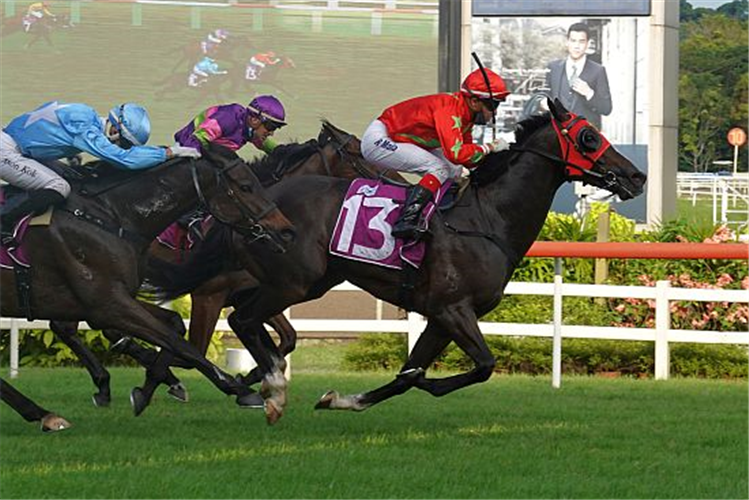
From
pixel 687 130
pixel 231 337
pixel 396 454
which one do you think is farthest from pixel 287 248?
pixel 687 130

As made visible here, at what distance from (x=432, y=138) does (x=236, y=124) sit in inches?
52.6

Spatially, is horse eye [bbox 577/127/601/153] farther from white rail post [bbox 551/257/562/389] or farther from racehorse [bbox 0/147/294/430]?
white rail post [bbox 551/257/562/389]

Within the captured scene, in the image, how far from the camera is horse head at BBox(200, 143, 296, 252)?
7.91 m

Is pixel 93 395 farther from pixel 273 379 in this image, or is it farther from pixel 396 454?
pixel 396 454

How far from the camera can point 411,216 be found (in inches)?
320

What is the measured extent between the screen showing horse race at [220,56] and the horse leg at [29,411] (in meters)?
8.46

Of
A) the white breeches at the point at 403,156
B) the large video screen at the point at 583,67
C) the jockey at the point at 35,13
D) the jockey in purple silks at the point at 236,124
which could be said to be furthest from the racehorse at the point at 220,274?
the jockey at the point at 35,13

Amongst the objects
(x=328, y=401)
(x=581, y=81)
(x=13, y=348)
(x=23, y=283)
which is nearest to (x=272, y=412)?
(x=328, y=401)

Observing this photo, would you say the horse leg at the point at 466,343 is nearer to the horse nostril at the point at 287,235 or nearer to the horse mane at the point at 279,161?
the horse nostril at the point at 287,235

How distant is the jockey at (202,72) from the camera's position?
16.3 metres

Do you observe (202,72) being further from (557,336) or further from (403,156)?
(403,156)

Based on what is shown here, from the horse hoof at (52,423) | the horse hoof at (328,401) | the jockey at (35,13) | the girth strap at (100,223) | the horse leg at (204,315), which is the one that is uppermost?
the jockey at (35,13)

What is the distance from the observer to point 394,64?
16484 millimetres

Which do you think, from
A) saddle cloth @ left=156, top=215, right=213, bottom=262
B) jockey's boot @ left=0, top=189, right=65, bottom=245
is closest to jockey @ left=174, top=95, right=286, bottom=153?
saddle cloth @ left=156, top=215, right=213, bottom=262
